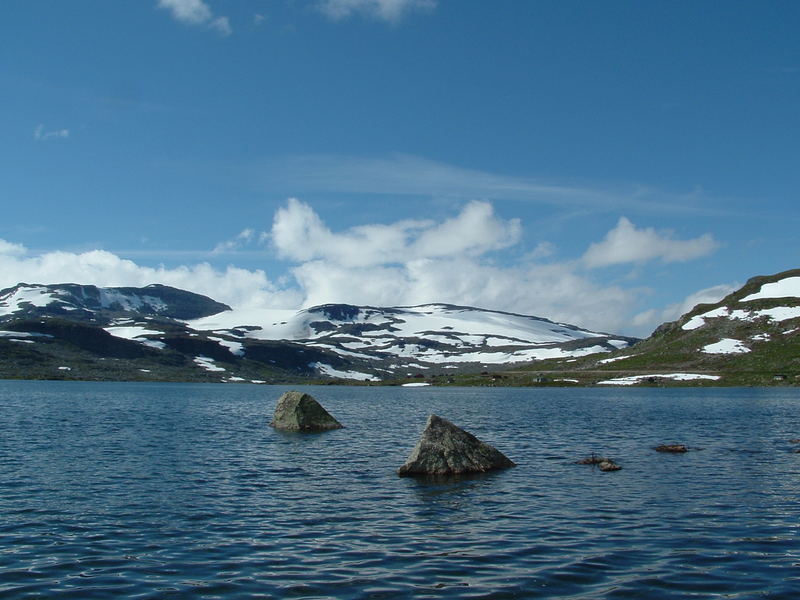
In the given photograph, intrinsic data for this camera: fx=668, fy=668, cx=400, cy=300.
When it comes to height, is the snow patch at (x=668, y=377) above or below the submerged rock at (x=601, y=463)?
above

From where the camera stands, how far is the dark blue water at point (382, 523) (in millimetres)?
18844

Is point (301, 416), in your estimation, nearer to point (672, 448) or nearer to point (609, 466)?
point (672, 448)

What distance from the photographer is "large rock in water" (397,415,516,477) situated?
1497 inches

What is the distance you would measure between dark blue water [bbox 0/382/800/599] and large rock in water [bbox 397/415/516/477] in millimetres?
1569

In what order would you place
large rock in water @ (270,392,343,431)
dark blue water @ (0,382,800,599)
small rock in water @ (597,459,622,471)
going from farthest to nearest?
large rock in water @ (270,392,343,431) < small rock in water @ (597,459,622,471) < dark blue water @ (0,382,800,599)

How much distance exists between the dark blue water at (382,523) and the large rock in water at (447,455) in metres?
1.57

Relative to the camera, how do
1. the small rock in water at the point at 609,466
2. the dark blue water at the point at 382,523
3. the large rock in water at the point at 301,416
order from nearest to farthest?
the dark blue water at the point at 382,523, the small rock in water at the point at 609,466, the large rock in water at the point at 301,416

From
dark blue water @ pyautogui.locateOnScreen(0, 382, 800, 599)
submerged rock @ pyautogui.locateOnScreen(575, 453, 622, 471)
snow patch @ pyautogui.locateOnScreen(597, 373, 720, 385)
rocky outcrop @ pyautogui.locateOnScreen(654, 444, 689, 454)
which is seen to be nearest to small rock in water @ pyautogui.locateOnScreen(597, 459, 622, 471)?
submerged rock @ pyautogui.locateOnScreen(575, 453, 622, 471)

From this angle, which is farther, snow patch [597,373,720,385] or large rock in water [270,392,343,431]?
snow patch [597,373,720,385]

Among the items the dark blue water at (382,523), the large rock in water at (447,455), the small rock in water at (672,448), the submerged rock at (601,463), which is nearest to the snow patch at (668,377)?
the dark blue water at (382,523)

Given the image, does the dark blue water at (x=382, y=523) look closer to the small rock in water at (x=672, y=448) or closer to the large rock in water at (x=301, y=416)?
the small rock in water at (x=672, y=448)

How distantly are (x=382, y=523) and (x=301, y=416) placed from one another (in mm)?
43400

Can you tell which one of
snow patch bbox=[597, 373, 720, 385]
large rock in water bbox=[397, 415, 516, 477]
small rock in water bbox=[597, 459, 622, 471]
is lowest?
small rock in water bbox=[597, 459, 622, 471]

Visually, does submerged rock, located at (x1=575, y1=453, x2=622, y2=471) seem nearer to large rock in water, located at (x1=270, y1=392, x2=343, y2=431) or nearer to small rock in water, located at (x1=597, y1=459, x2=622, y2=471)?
small rock in water, located at (x1=597, y1=459, x2=622, y2=471)
